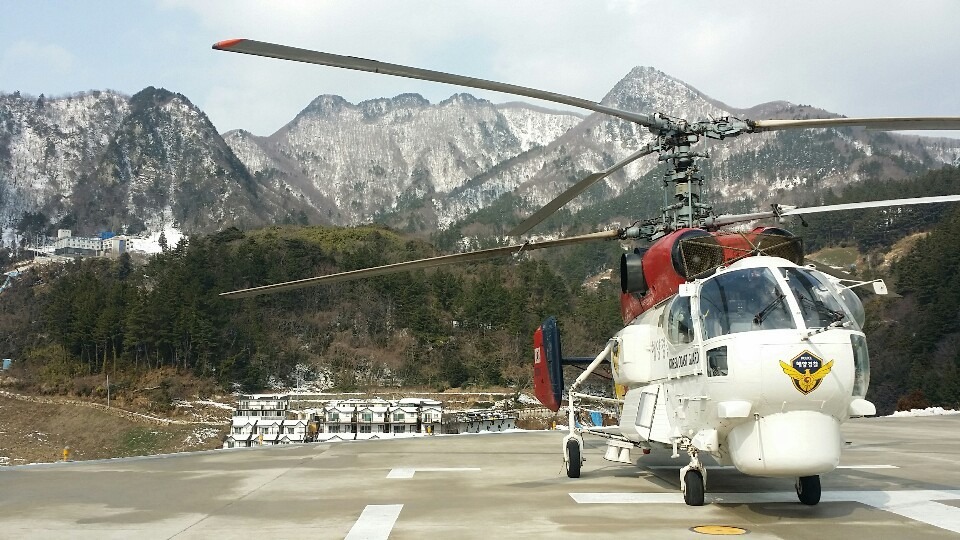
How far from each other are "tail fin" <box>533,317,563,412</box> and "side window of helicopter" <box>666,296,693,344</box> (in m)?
4.36

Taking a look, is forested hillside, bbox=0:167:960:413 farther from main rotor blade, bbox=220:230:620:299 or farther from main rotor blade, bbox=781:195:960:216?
main rotor blade, bbox=781:195:960:216

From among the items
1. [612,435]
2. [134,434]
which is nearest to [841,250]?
[134,434]

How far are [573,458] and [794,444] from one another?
16.6ft

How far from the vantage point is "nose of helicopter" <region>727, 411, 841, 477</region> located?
27.2 feet

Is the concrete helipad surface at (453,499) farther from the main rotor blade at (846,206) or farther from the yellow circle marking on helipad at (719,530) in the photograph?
the main rotor blade at (846,206)

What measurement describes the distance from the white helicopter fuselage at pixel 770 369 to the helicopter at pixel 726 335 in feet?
0.05

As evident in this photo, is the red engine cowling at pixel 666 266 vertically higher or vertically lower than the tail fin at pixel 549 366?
higher

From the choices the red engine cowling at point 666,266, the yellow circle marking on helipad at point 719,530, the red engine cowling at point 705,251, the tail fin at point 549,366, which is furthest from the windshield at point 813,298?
the tail fin at point 549,366

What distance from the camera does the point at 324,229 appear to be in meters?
149

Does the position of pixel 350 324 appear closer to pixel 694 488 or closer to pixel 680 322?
pixel 680 322

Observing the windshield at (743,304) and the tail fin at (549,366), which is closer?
the windshield at (743,304)

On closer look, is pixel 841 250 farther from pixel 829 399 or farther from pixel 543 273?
pixel 829 399

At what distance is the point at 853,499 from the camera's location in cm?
1017

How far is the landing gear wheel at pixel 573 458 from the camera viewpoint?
42.3ft
